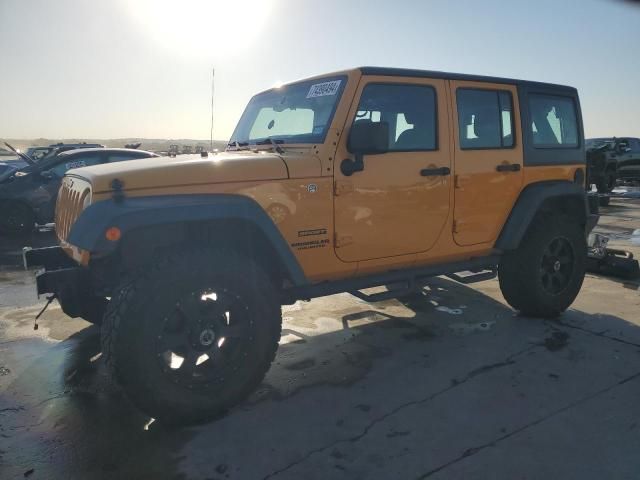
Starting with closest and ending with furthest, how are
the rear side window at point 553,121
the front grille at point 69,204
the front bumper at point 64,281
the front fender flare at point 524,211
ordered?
the front bumper at point 64,281 < the front grille at point 69,204 < the front fender flare at point 524,211 < the rear side window at point 553,121

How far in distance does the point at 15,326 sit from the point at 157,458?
2742 millimetres

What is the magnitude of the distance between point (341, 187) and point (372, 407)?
138 centimetres

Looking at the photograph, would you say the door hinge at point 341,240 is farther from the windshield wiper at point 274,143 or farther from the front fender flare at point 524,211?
the front fender flare at point 524,211

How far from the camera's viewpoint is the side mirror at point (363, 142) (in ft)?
9.95

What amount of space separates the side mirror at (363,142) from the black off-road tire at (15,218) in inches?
318

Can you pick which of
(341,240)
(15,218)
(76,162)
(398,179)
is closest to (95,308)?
(341,240)

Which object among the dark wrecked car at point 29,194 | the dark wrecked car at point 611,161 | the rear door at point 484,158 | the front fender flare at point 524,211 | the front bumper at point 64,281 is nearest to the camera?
the front bumper at point 64,281

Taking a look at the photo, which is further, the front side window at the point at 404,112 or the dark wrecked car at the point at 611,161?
the dark wrecked car at the point at 611,161

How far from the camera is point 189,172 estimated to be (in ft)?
9.30

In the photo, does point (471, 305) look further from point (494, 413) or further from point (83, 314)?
point (83, 314)

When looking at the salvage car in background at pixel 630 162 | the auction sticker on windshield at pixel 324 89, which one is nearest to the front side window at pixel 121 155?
the auction sticker on windshield at pixel 324 89

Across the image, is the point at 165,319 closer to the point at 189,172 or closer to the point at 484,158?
the point at 189,172

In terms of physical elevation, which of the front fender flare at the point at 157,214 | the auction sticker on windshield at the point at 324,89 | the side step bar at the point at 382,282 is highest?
the auction sticker on windshield at the point at 324,89

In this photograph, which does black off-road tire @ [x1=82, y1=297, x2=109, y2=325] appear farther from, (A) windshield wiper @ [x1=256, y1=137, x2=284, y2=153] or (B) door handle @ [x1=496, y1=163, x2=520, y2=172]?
(B) door handle @ [x1=496, y1=163, x2=520, y2=172]
